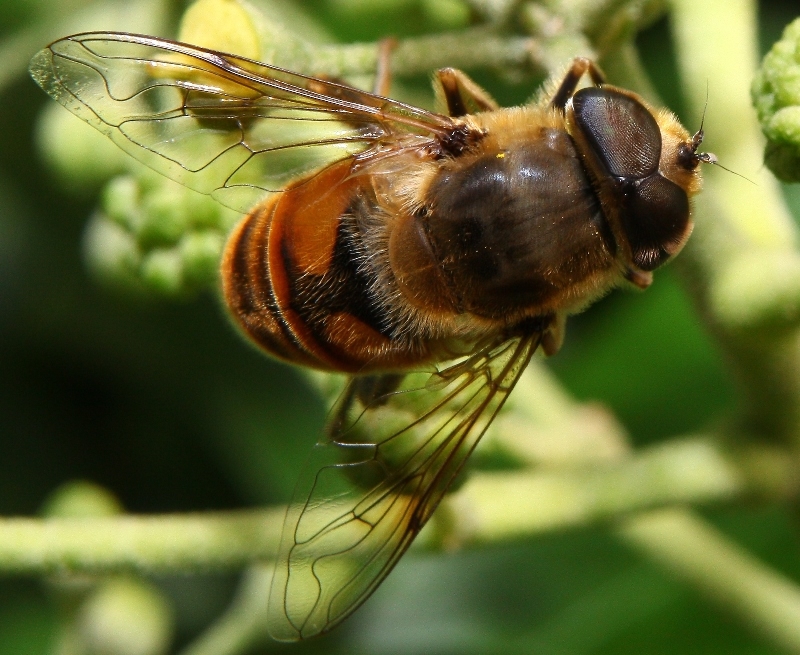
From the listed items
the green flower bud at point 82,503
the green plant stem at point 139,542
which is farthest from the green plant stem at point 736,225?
the green flower bud at point 82,503

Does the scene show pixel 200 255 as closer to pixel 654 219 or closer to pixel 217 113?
pixel 217 113

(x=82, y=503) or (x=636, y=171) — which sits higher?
(x=636, y=171)

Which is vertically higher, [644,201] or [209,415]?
[644,201]

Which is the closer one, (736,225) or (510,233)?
(510,233)

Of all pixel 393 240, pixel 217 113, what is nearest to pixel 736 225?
pixel 393 240

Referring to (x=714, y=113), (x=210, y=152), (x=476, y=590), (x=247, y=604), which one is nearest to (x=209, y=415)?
(x=476, y=590)

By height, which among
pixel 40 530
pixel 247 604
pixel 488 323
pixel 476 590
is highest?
pixel 488 323

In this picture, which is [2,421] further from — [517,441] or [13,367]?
[517,441]

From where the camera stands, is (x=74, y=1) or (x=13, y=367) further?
(x=13, y=367)
